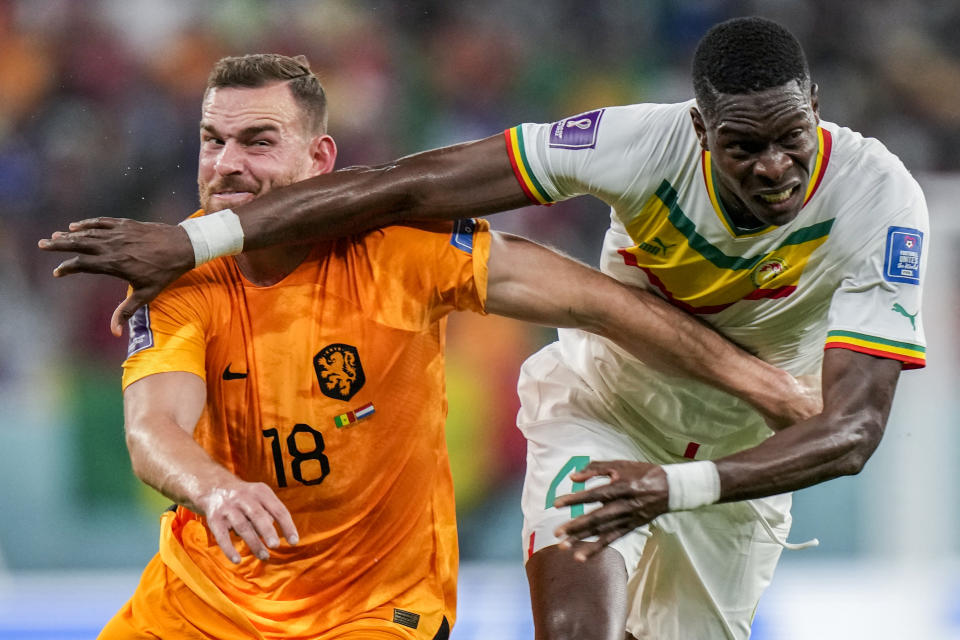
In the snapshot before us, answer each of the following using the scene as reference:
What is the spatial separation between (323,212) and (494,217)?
12.0 feet

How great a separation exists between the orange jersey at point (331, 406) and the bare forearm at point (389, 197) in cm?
6

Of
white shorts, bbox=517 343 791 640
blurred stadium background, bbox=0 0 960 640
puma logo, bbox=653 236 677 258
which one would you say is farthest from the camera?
blurred stadium background, bbox=0 0 960 640

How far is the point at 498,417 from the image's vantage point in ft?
19.6

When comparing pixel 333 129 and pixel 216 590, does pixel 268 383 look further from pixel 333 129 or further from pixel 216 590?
pixel 333 129

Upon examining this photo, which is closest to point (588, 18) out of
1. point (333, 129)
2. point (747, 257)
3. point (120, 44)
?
point (333, 129)

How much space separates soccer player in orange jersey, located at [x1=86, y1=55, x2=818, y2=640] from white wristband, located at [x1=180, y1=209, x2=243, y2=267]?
0.36 feet

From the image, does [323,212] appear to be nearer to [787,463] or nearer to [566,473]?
[566,473]

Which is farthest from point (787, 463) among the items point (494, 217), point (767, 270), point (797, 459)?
point (494, 217)

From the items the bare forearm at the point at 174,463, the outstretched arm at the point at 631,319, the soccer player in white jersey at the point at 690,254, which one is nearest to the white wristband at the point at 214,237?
the soccer player in white jersey at the point at 690,254

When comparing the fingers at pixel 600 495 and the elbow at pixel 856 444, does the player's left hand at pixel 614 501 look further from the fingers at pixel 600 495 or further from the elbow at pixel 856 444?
the elbow at pixel 856 444

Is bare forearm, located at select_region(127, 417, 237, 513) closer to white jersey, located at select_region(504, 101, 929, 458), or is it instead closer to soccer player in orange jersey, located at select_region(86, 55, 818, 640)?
soccer player in orange jersey, located at select_region(86, 55, 818, 640)

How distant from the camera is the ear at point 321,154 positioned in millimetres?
3354

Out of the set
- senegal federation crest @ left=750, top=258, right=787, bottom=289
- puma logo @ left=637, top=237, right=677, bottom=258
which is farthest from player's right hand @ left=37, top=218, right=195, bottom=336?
senegal federation crest @ left=750, top=258, right=787, bottom=289

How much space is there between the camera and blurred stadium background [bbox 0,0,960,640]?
5777 millimetres
